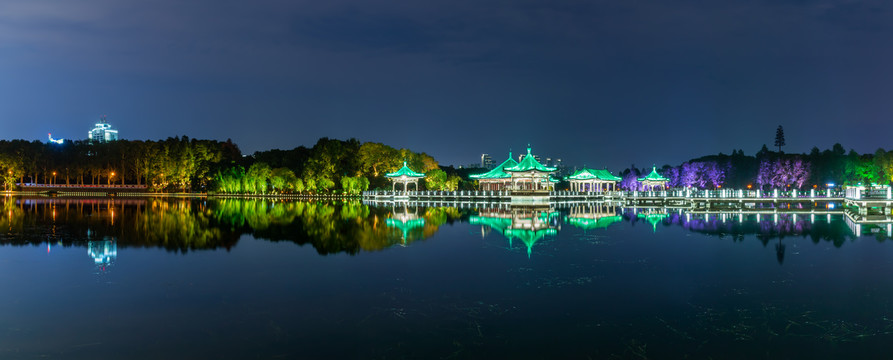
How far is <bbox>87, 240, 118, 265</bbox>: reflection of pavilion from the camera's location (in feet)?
47.9

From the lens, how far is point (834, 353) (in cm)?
748

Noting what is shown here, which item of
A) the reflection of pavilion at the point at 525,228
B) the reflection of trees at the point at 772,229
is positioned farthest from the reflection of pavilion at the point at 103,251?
the reflection of trees at the point at 772,229

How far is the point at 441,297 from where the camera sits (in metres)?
10.5

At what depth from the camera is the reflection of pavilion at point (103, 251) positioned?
14586 mm

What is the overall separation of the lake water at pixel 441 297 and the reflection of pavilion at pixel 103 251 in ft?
0.46

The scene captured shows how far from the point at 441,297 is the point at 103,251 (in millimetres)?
11022

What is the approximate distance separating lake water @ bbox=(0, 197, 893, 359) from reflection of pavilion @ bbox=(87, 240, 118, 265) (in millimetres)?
139

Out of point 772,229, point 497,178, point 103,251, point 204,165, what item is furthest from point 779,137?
point 103,251

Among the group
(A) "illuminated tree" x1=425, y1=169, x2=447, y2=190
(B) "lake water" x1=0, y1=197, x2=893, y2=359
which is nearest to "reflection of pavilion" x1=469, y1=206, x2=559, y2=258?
(B) "lake water" x1=0, y1=197, x2=893, y2=359

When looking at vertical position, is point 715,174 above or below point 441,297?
above

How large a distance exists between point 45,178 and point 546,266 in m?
87.3

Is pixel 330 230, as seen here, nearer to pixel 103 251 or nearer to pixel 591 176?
pixel 103 251

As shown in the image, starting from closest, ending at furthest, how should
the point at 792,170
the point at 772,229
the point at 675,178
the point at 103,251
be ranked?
1. the point at 103,251
2. the point at 772,229
3. the point at 792,170
4. the point at 675,178

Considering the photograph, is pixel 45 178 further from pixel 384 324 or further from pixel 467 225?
pixel 384 324
